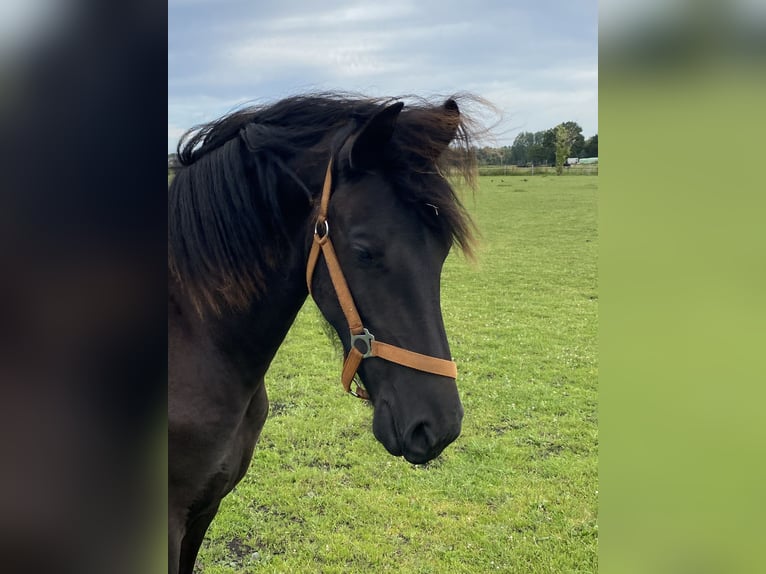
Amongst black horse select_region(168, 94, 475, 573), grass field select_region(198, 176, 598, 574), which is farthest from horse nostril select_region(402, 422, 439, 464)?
grass field select_region(198, 176, 598, 574)

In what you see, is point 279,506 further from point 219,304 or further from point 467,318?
→ point 467,318

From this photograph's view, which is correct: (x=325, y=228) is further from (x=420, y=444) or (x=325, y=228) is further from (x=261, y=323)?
(x=420, y=444)

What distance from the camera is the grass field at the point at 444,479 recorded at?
120 inches

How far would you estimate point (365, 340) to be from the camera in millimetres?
1526

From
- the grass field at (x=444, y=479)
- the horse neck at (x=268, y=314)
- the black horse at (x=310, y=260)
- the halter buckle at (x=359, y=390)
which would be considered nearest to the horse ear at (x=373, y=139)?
the black horse at (x=310, y=260)

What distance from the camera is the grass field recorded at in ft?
9.98
